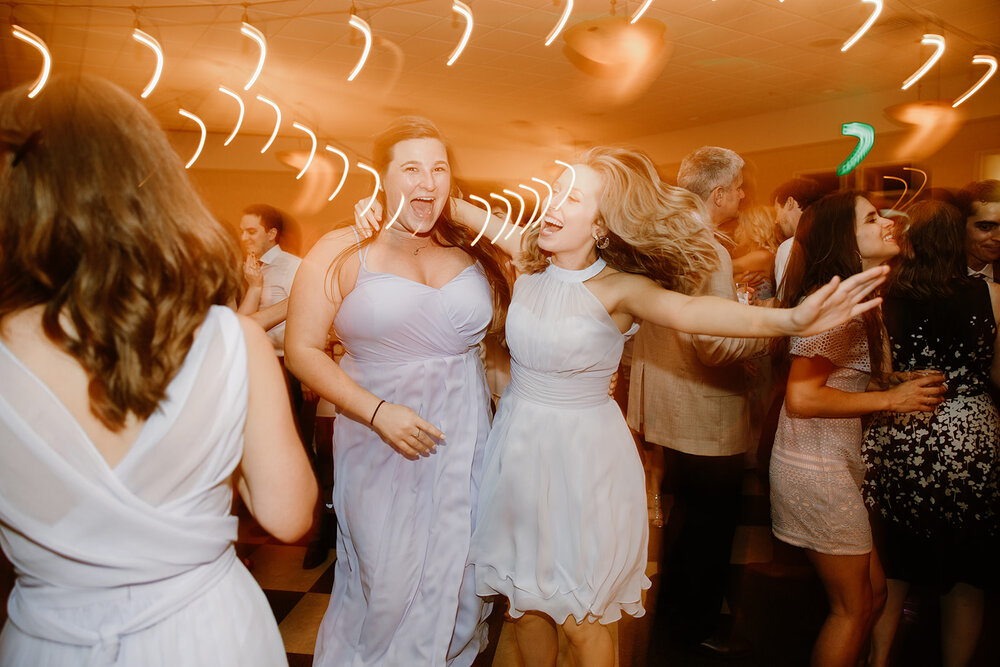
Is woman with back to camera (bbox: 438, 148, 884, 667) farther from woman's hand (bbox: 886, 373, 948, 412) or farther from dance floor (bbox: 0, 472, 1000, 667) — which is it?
dance floor (bbox: 0, 472, 1000, 667)

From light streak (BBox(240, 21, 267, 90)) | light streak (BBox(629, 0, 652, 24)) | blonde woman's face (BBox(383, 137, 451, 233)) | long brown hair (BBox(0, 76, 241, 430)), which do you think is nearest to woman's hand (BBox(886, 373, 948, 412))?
blonde woman's face (BBox(383, 137, 451, 233))

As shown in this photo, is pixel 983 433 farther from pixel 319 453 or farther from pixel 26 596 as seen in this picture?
pixel 319 453

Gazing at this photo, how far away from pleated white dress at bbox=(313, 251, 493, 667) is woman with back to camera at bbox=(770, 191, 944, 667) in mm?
971

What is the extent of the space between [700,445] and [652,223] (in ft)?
2.99

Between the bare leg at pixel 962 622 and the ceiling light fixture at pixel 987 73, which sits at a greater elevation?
the ceiling light fixture at pixel 987 73

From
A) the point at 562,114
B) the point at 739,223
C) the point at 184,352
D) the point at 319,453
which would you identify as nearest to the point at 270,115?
the point at 562,114

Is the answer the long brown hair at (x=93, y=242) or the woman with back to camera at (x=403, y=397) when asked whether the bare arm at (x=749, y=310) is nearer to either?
the woman with back to camera at (x=403, y=397)

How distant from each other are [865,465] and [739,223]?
231cm

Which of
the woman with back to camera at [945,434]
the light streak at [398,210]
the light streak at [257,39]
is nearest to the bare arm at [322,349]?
the light streak at [398,210]

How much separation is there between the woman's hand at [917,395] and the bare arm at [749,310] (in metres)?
0.47

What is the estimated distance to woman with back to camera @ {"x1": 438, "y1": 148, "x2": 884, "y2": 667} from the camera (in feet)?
5.66

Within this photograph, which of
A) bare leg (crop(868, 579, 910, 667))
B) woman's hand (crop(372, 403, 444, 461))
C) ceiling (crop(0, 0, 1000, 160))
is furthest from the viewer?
ceiling (crop(0, 0, 1000, 160))

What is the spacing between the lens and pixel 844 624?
5.96 feet

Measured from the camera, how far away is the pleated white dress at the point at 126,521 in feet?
2.77
